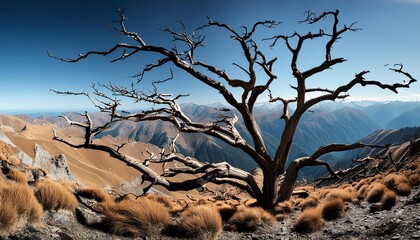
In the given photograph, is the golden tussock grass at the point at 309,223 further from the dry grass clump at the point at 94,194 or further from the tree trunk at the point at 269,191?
the dry grass clump at the point at 94,194

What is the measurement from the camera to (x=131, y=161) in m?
10.5

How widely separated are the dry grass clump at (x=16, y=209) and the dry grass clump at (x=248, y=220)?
5489 mm

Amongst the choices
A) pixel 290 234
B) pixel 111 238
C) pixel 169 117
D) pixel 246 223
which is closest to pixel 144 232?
pixel 111 238

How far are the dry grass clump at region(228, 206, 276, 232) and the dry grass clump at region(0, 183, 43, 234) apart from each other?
549 centimetres

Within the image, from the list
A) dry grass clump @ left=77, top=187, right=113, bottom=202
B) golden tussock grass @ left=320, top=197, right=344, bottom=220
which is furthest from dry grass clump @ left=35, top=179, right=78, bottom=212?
golden tussock grass @ left=320, top=197, right=344, bottom=220

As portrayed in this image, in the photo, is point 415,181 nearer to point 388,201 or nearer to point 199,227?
point 388,201

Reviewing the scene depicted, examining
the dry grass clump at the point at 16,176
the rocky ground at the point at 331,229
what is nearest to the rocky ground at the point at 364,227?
the rocky ground at the point at 331,229

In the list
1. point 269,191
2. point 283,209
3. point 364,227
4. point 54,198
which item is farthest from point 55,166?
point 364,227

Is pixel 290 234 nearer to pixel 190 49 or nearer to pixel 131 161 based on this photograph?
pixel 131 161

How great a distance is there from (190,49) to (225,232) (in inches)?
329

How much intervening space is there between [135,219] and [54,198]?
231 centimetres

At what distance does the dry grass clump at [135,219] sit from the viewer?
7461 millimetres

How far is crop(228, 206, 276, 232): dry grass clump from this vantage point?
9156 millimetres

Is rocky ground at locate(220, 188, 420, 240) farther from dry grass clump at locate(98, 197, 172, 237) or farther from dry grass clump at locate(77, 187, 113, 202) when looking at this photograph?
dry grass clump at locate(77, 187, 113, 202)
